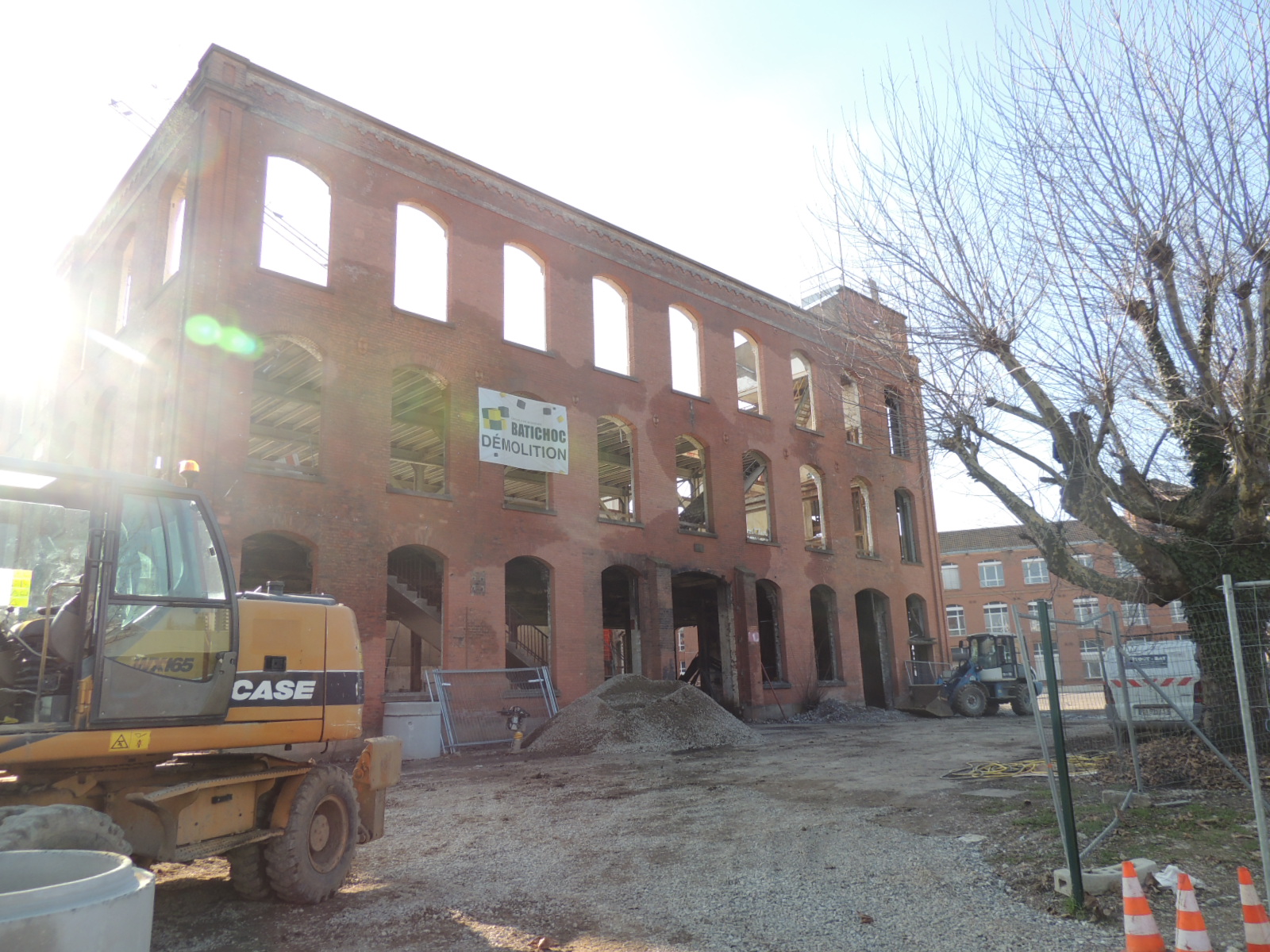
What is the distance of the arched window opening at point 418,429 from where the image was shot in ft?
57.2

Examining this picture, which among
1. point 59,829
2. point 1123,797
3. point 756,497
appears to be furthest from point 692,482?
point 59,829

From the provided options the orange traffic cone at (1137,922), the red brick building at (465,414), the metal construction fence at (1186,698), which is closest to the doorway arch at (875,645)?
the red brick building at (465,414)

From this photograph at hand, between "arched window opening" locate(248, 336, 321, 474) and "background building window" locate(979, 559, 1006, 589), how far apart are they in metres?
43.1

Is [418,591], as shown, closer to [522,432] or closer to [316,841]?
[522,432]

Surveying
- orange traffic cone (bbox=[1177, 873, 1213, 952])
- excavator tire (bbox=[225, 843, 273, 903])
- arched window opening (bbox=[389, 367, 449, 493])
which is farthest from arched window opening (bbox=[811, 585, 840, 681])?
orange traffic cone (bbox=[1177, 873, 1213, 952])

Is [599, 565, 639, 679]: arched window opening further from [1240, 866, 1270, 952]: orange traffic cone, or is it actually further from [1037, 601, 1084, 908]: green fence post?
[1240, 866, 1270, 952]: orange traffic cone

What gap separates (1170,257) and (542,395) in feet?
41.6

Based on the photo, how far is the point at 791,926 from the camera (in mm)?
4914

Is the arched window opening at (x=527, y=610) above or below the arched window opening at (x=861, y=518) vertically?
below

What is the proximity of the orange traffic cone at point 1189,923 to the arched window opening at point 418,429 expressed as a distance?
13764mm

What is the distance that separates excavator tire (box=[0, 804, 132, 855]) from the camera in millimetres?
3779

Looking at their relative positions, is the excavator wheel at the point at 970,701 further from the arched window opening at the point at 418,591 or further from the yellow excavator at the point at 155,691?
the yellow excavator at the point at 155,691

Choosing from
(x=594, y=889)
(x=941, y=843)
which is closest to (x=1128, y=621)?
(x=941, y=843)

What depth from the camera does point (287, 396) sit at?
16.6 meters
